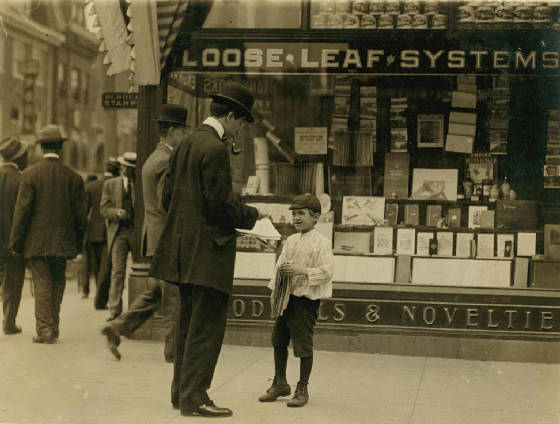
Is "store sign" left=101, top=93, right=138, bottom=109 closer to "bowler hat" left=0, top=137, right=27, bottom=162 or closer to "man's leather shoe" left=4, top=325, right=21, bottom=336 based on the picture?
"bowler hat" left=0, top=137, right=27, bottom=162

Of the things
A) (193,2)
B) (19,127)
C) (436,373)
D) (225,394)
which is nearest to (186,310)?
(225,394)

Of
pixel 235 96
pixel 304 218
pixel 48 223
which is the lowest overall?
pixel 48 223

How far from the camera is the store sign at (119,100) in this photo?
37.6 ft

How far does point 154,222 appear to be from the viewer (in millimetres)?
7406

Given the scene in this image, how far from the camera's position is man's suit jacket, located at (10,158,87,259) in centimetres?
879

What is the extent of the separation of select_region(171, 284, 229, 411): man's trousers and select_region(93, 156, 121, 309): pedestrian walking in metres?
5.62

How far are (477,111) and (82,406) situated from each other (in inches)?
196

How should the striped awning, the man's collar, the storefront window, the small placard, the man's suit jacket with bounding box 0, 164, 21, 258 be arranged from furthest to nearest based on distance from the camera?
1. the man's suit jacket with bounding box 0, 164, 21, 258
2. the small placard
3. the storefront window
4. the striped awning
5. the man's collar

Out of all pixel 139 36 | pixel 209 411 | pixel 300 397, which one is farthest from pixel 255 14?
pixel 209 411

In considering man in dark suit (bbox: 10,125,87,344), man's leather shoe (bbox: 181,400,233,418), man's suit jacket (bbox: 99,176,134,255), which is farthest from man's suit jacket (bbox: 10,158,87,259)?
man's leather shoe (bbox: 181,400,233,418)

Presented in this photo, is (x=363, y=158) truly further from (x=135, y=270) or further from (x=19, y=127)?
(x=19, y=127)

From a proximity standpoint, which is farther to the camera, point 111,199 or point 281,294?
point 111,199

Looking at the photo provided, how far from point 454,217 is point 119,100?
5.13 m

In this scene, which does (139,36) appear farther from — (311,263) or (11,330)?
(311,263)
